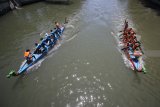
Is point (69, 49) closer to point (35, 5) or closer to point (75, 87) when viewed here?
point (75, 87)

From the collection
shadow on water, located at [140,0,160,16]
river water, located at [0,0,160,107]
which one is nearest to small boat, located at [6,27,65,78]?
river water, located at [0,0,160,107]

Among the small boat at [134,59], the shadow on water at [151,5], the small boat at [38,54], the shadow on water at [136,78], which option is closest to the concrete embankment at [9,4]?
the small boat at [38,54]

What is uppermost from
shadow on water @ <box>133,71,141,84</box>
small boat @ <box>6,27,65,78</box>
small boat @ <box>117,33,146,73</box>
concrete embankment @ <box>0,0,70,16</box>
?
concrete embankment @ <box>0,0,70,16</box>

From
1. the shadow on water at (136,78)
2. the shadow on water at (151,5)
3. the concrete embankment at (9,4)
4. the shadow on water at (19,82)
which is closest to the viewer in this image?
the shadow on water at (19,82)

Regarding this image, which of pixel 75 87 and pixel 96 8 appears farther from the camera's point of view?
pixel 96 8

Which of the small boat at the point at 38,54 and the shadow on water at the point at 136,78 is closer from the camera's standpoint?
the shadow on water at the point at 136,78

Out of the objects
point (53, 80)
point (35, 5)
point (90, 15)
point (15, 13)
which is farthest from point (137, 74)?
point (35, 5)

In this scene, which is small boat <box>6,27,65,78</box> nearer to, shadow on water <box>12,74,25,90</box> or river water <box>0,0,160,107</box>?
shadow on water <box>12,74,25,90</box>

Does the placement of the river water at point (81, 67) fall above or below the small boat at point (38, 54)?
below

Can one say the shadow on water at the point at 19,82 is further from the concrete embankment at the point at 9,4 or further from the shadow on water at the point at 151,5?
the shadow on water at the point at 151,5
